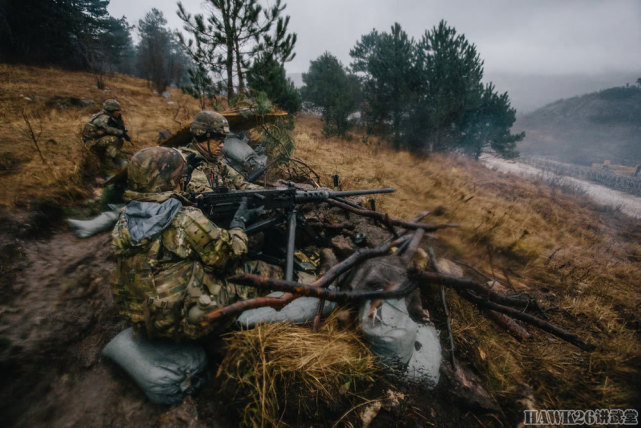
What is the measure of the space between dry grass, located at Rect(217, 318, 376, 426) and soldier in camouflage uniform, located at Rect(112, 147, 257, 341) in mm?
323

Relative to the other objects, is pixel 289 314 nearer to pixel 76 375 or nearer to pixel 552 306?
pixel 76 375

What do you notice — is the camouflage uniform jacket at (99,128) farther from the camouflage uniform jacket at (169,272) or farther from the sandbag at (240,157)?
the camouflage uniform jacket at (169,272)

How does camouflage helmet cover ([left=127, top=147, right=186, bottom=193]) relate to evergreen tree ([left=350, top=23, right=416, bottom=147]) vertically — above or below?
below

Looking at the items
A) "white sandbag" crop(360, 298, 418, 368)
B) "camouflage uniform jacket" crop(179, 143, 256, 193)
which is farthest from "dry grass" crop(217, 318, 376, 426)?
"camouflage uniform jacket" crop(179, 143, 256, 193)

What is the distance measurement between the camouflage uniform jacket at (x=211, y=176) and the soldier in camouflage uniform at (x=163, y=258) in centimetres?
100

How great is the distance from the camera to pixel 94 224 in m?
3.11

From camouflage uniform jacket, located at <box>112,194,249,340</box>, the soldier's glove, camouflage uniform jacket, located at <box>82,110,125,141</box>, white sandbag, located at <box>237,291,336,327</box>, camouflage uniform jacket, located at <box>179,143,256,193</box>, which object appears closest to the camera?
camouflage uniform jacket, located at <box>112,194,249,340</box>

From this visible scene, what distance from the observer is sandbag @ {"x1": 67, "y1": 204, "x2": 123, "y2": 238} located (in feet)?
9.91

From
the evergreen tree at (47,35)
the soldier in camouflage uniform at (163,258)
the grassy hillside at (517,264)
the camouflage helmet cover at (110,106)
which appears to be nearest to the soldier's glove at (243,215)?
the soldier in camouflage uniform at (163,258)

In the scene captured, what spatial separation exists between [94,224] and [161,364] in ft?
8.63

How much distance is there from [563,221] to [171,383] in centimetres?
838

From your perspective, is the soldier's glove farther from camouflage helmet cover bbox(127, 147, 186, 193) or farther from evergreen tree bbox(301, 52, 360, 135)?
evergreen tree bbox(301, 52, 360, 135)

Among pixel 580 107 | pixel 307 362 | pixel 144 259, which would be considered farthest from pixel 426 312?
pixel 580 107

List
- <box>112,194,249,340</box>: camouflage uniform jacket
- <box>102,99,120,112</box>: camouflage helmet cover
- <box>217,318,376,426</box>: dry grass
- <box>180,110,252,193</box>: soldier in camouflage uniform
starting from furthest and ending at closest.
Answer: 1. <box>102,99,120,112</box>: camouflage helmet cover
2. <box>180,110,252,193</box>: soldier in camouflage uniform
3. <box>112,194,249,340</box>: camouflage uniform jacket
4. <box>217,318,376,426</box>: dry grass
